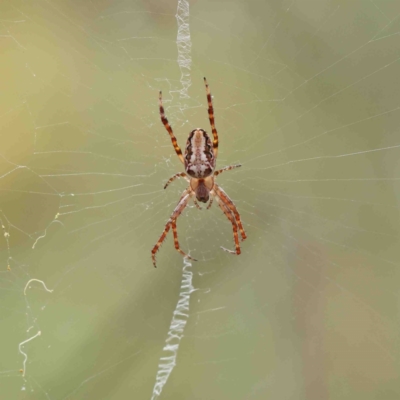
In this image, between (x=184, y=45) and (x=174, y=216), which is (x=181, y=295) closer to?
(x=174, y=216)

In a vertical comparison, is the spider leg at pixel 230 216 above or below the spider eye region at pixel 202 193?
below

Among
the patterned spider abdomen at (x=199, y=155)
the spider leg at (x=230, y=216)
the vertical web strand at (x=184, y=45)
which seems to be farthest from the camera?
the spider leg at (x=230, y=216)

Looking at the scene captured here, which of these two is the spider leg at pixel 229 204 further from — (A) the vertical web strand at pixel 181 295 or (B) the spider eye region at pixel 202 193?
(A) the vertical web strand at pixel 181 295

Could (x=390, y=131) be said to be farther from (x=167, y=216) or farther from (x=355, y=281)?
(x=167, y=216)

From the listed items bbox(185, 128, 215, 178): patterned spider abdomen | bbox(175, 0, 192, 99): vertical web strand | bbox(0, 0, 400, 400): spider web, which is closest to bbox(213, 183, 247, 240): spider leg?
bbox(0, 0, 400, 400): spider web

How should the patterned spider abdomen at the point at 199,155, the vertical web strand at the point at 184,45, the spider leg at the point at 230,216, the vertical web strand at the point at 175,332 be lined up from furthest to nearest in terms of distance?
the vertical web strand at the point at 175,332 → the spider leg at the point at 230,216 → the vertical web strand at the point at 184,45 → the patterned spider abdomen at the point at 199,155

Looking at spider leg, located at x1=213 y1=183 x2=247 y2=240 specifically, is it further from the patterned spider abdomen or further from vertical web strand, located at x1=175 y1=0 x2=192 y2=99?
vertical web strand, located at x1=175 y1=0 x2=192 y2=99

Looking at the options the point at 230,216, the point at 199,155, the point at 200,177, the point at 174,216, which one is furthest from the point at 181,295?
the point at 199,155

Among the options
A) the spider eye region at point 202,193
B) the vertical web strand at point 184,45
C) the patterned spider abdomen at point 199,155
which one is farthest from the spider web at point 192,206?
the patterned spider abdomen at point 199,155
